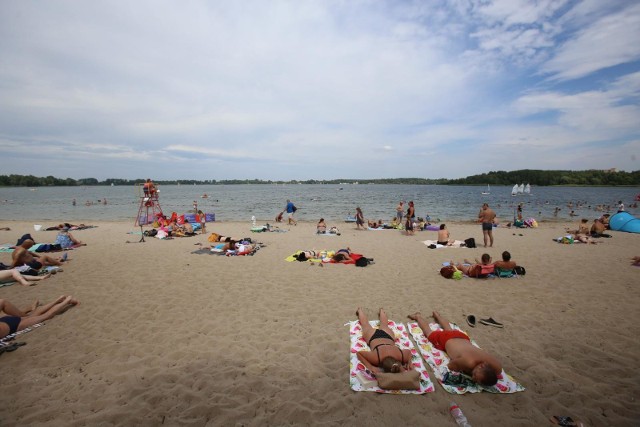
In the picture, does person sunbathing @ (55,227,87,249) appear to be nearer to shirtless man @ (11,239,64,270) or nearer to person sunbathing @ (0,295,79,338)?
shirtless man @ (11,239,64,270)

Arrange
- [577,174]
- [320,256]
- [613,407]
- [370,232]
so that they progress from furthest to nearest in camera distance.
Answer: [577,174], [370,232], [320,256], [613,407]

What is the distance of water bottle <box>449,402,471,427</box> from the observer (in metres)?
3.29

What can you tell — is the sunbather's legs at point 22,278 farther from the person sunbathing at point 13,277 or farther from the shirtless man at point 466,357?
the shirtless man at point 466,357

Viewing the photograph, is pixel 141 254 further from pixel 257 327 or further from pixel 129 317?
pixel 257 327

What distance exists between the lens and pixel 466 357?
409 cm

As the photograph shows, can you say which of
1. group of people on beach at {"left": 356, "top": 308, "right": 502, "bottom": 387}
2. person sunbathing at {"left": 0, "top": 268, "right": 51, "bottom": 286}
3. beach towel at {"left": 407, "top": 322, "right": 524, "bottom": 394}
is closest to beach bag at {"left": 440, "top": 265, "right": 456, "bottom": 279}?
group of people on beach at {"left": 356, "top": 308, "right": 502, "bottom": 387}

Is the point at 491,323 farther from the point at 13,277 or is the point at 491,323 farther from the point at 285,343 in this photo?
the point at 13,277

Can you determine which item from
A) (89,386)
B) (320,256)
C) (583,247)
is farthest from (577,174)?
(89,386)

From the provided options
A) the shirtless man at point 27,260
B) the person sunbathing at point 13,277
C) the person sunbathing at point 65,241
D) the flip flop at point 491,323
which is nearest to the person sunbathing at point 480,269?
the flip flop at point 491,323

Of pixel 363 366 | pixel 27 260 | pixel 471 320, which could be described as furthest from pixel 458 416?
pixel 27 260

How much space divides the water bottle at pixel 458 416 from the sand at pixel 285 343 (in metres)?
0.09

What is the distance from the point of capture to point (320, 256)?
33.7 feet

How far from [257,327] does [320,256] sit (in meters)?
4.99

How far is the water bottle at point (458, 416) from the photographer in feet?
10.8
